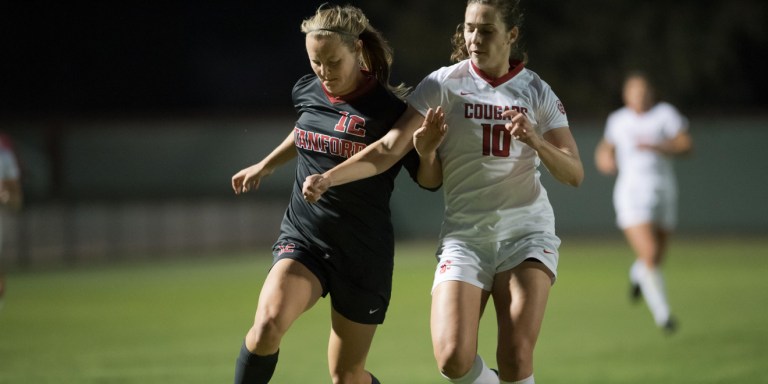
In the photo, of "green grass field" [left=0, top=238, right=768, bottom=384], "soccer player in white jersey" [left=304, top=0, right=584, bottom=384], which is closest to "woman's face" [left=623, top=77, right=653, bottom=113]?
"green grass field" [left=0, top=238, right=768, bottom=384]

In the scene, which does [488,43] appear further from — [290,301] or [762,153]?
[762,153]

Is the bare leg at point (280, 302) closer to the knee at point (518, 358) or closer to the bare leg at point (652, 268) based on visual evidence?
the knee at point (518, 358)

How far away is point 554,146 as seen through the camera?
5.72 m

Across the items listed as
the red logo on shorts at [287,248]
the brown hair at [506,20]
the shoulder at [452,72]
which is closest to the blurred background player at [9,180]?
the red logo on shorts at [287,248]

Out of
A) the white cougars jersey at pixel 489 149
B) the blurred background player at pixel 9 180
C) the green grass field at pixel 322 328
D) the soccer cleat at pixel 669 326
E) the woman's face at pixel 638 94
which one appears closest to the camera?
the white cougars jersey at pixel 489 149

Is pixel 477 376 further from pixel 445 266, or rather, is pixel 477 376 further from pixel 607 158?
pixel 607 158

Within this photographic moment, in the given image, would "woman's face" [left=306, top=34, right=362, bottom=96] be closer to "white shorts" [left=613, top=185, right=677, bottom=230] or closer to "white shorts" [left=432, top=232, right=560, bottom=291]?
"white shorts" [left=432, top=232, right=560, bottom=291]

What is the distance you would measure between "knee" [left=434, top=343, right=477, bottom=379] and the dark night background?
19009 mm

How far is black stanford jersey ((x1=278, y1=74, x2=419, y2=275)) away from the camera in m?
5.99

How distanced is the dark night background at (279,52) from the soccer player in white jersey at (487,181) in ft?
61.2

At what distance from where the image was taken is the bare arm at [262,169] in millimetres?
6504

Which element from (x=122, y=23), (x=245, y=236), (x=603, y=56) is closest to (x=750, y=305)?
(x=245, y=236)

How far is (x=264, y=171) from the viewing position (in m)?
6.58

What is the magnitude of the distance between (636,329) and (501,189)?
231 inches
